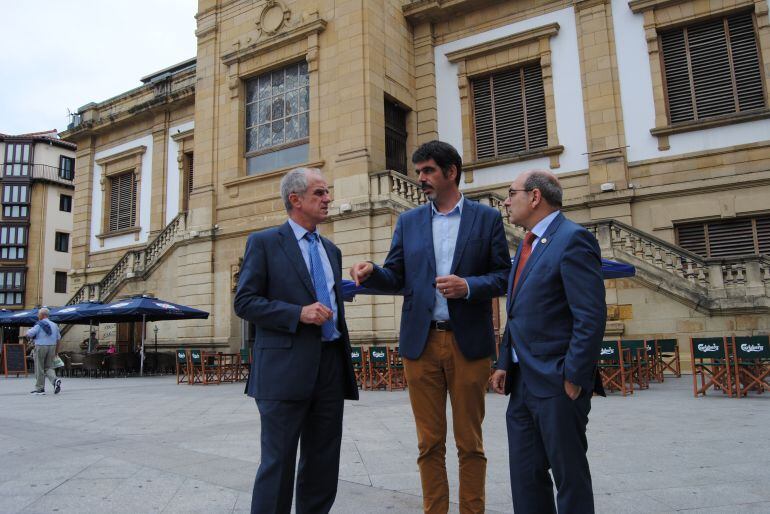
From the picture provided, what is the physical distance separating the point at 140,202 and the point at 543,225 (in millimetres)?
25723

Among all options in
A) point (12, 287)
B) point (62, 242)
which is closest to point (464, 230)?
point (12, 287)

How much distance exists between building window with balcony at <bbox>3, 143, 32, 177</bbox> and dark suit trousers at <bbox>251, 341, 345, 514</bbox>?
173ft

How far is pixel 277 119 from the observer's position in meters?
18.3

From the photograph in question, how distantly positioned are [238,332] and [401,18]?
1111 centimetres

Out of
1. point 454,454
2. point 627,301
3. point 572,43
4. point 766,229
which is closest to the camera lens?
point 454,454

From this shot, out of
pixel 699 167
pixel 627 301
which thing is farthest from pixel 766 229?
pixel 627 301

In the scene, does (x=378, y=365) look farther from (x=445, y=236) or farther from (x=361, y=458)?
(x=445, y=236)

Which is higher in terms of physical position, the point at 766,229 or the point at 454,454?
the point at 766,229

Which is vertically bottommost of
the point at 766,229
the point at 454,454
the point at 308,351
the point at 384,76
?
the point at 454,454

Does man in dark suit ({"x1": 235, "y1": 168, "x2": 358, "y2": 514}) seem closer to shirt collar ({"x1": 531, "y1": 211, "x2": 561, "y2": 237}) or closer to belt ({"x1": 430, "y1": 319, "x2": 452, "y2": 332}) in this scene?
belt ({"x1": 430, "y1": 319, "x2": 452, "y2": 332})

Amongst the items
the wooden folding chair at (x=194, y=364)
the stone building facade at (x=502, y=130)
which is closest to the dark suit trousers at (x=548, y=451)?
the stone building facade at (x=502, y=130)

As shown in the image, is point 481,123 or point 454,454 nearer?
point 454,454

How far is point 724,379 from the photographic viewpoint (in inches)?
392

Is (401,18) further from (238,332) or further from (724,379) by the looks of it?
(724,379)
